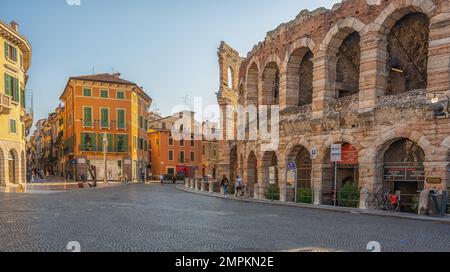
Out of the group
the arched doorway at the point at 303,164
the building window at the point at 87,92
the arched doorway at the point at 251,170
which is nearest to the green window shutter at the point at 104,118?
the building window at the point at 87,92

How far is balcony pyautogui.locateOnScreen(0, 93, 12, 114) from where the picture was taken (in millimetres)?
29603

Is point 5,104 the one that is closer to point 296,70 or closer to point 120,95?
point 120,95

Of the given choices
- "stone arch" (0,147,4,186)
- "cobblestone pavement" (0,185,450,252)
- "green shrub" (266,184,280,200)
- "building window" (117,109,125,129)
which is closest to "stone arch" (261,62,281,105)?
"green shrub" (266,184,280,200)

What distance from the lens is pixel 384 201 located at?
1526 cm

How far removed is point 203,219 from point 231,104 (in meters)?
23.5

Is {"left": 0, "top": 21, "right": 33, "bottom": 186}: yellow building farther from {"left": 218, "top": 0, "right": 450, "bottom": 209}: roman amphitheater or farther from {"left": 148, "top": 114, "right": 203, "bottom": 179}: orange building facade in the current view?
{"left": 148, "top": 114, "right": 203, "bottom": 179}: orange building facade

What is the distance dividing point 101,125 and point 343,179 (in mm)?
37463

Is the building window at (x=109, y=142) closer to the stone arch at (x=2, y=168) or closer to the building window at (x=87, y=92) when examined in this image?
the building window at (x=87, y=92)

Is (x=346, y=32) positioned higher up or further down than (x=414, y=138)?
higher up

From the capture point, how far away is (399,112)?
1556 cm

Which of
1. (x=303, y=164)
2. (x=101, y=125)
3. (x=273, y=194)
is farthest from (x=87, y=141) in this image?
(x=303, y=164)

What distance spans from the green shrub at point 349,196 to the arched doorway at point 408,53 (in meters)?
5.91
